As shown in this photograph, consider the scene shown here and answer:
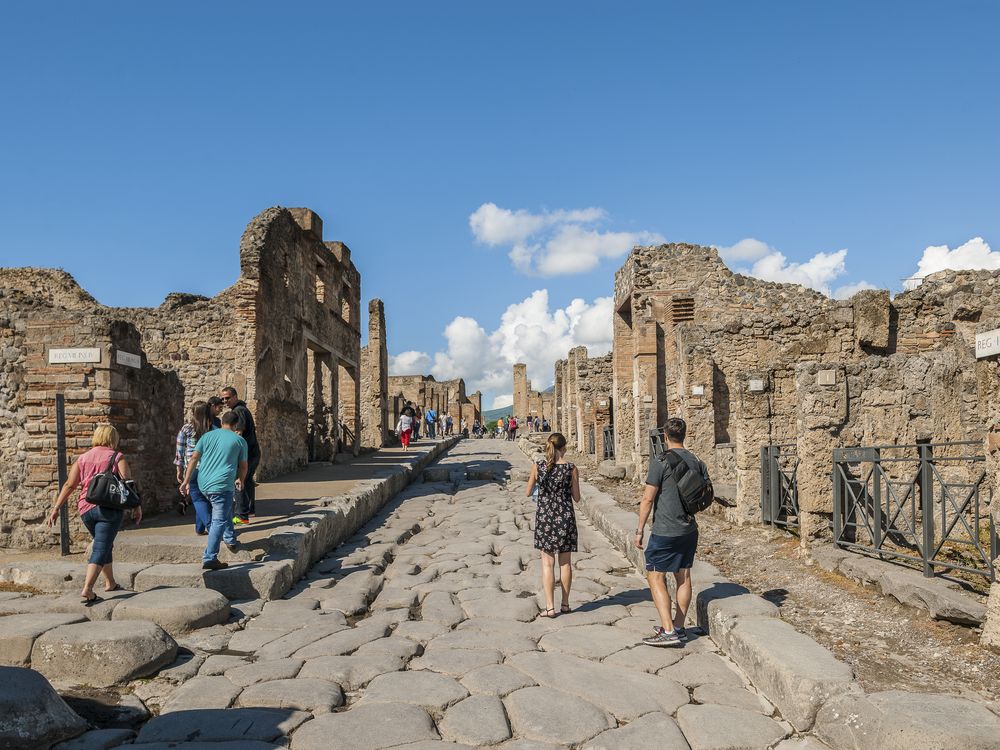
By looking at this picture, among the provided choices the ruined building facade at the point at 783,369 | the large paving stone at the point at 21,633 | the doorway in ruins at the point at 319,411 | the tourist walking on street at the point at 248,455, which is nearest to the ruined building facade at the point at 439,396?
the doorway in ruins at the point at 319,411

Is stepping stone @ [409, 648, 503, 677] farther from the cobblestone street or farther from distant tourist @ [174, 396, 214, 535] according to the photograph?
distant tourist @ [174, 396, 214, 535]

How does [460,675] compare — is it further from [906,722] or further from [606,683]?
[906,722]

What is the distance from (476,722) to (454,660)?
3.00 ft

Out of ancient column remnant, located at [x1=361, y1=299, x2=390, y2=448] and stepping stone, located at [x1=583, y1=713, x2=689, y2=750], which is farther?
ancient column remnant, located at [x1=361, y1=299, x2=390, y2=448]

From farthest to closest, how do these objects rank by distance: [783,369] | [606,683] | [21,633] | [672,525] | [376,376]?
1. [376,376]
2. [783,369]
3. [672,525]
4. [21,633]
5. [606,683]

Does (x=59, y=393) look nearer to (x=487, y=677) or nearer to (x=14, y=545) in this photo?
(x=14, y=545)

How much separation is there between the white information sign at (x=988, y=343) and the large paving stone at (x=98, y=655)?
16.4 ft

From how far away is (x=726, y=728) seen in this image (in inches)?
130

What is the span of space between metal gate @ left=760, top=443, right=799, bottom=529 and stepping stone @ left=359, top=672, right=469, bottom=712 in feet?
16.5

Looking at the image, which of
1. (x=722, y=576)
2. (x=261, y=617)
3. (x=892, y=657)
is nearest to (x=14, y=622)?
(x=261, y=617)

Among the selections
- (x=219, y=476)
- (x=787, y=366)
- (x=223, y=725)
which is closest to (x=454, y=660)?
(x=223, y=725)

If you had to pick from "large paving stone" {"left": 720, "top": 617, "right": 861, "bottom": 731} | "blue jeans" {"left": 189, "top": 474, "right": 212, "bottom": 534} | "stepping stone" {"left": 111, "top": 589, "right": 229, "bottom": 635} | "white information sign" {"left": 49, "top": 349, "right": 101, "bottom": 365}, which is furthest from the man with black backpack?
"white information sign" {"left": 49, "top": 349, "right": 101, "bottom": 365}

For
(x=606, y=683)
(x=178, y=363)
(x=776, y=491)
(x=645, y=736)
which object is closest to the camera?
(x=645, y=736)

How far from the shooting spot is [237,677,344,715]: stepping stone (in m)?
3.56
